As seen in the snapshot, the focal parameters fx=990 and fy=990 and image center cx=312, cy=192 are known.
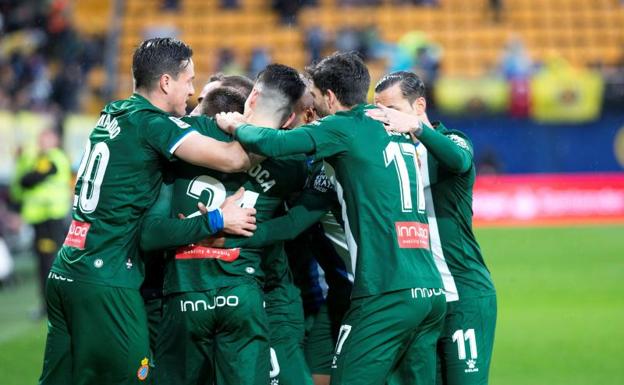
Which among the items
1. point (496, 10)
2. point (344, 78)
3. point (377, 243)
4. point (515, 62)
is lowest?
point (377, 243)

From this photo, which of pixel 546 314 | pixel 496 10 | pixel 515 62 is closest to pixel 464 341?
pixel 546 314

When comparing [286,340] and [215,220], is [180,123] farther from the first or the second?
[286,340]

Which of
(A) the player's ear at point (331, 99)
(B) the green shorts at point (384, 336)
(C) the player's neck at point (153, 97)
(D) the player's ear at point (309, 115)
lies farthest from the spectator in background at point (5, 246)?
(B) the green shorts at point (384, 336)

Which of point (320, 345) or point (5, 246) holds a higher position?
point (5, 246)

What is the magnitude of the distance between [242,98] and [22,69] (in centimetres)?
1633

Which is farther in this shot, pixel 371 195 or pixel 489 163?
pixel 489 163

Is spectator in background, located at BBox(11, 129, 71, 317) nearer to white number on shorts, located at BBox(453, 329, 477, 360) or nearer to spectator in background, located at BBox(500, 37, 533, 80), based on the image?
white number on shorts, located at BBox(453, 329, 477, 360)

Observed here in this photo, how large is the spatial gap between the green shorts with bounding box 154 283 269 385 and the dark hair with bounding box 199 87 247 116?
4.03ft

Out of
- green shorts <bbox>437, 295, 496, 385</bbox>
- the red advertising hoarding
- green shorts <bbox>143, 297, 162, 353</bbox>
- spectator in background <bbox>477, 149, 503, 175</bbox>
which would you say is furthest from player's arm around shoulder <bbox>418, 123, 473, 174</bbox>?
spectator in background <bbox>477, 149, 503, 175</bbox>

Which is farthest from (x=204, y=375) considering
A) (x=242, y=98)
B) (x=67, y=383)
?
(x=242, y=98)

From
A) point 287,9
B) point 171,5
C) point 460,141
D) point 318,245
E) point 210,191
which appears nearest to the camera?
point 210,191

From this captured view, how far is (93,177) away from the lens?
5473 millimetres

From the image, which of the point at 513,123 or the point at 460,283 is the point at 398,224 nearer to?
the point at 460,283

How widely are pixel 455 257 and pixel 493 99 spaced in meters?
17.0
